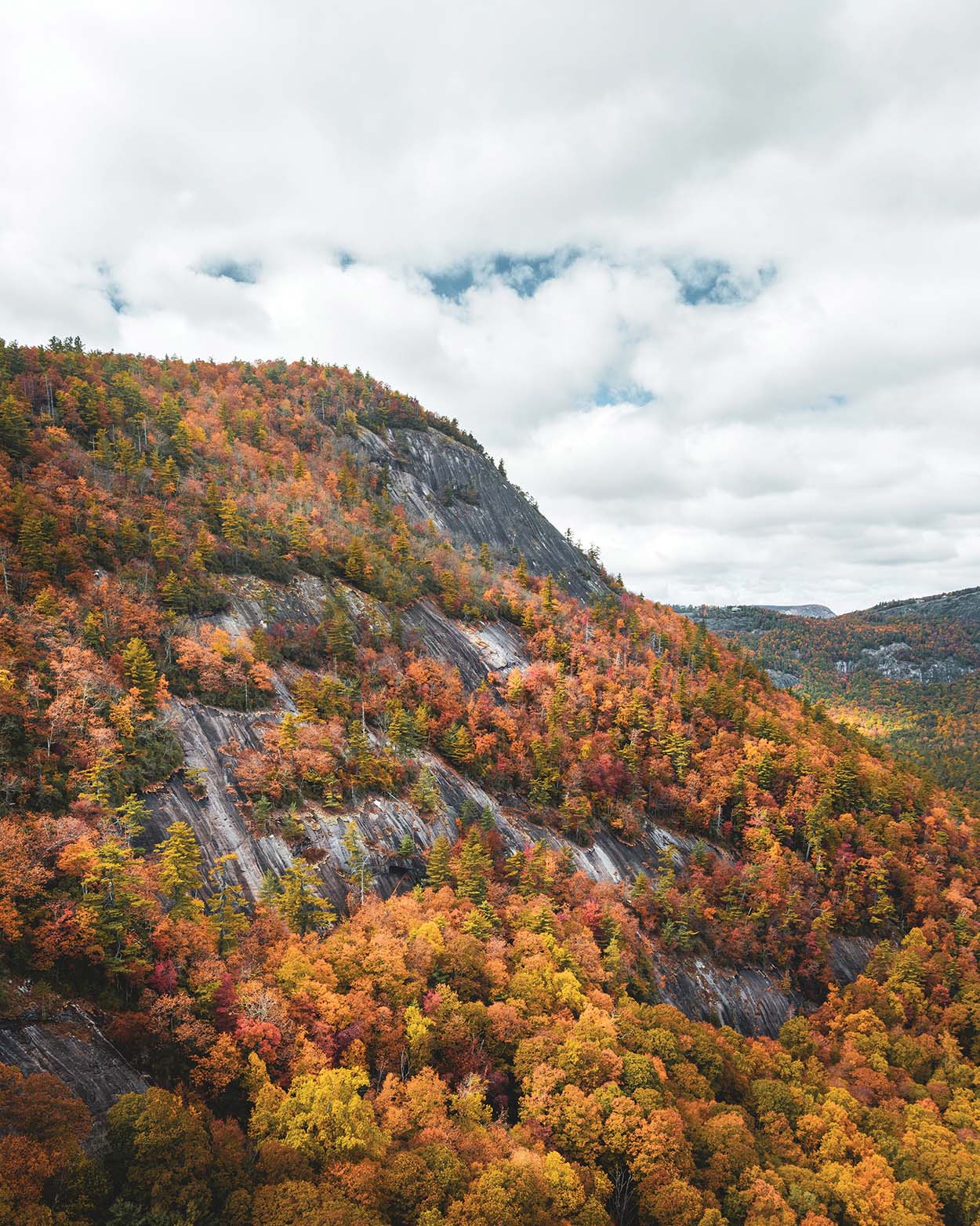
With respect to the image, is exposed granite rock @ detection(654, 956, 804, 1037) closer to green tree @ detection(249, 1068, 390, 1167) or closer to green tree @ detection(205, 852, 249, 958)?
green tree @ detection(249, 1068, 390, 1167)

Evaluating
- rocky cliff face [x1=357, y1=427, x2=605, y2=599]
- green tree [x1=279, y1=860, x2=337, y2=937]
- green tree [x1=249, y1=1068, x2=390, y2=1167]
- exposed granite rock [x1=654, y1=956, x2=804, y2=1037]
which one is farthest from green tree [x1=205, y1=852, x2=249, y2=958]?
rocky cliff face [x1=357, y1=427, x2=605, y2=599]

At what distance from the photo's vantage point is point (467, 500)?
151 metres

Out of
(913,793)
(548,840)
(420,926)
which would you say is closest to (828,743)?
(913,793)

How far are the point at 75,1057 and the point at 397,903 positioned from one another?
25013mm

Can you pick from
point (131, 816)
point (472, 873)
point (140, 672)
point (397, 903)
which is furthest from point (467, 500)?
point (131, 816)

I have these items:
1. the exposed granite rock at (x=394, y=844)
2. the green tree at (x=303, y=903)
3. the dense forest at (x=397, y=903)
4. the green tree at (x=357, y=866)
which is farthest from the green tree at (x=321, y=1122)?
the green tree at (x=357, y=866)

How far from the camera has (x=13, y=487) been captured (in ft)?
184

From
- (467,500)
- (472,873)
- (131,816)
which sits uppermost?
(467,500)

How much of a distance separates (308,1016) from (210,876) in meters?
14.2

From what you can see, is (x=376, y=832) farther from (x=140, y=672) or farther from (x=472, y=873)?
(x=140, y=672)

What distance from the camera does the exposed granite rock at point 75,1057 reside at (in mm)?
24484

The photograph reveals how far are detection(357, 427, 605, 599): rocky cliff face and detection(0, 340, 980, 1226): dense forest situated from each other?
35422mm

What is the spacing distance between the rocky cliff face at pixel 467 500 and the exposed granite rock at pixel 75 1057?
115m

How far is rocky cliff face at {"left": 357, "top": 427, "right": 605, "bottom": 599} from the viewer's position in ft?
464
